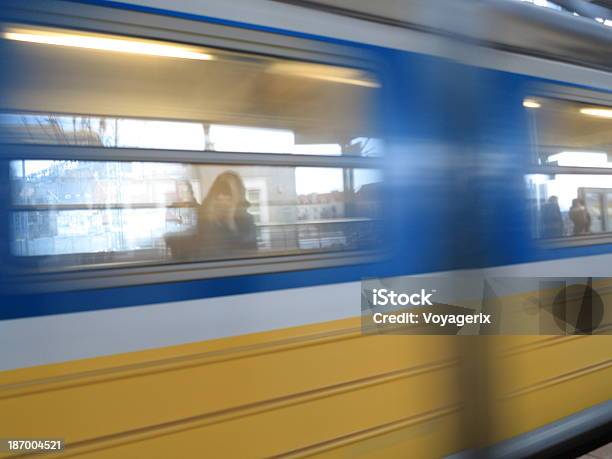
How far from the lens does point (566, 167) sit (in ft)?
Answer: 9.95

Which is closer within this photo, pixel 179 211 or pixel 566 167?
pixel 179 211

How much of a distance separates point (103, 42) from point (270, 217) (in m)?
0.88

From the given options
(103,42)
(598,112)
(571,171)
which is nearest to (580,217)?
(571,171)

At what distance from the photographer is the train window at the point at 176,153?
5.44 ft

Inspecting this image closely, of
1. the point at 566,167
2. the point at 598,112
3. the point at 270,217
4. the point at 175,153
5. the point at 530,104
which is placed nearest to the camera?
the point at 175,153

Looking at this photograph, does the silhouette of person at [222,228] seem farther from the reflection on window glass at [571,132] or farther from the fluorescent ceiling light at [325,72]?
the reflection on window glass at [571,132]

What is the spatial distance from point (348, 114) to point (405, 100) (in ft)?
0.96

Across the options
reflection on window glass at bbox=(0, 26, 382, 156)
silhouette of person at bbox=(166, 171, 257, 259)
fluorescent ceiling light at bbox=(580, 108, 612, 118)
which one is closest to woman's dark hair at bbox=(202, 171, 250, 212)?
silhouette of person at bbox=(166, 171, 257, 259)

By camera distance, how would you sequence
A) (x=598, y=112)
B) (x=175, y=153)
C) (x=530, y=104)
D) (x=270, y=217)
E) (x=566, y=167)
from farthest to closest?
1. (x=598, y=112)
2. (x=566, y=167)
3. (x=530, y=104)
4. (x=270, y=217)
5. (x=175, y=153)

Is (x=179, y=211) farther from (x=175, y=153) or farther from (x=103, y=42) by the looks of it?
(x=103, y=42)

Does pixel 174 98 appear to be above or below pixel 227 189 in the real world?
above

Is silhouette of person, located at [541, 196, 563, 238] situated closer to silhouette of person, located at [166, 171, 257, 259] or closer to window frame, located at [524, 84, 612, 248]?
window frame, located at [524, 84, 612, 248]

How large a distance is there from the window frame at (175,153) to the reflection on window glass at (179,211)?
0.09 ft

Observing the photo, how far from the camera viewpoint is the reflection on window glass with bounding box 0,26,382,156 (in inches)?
65.4
